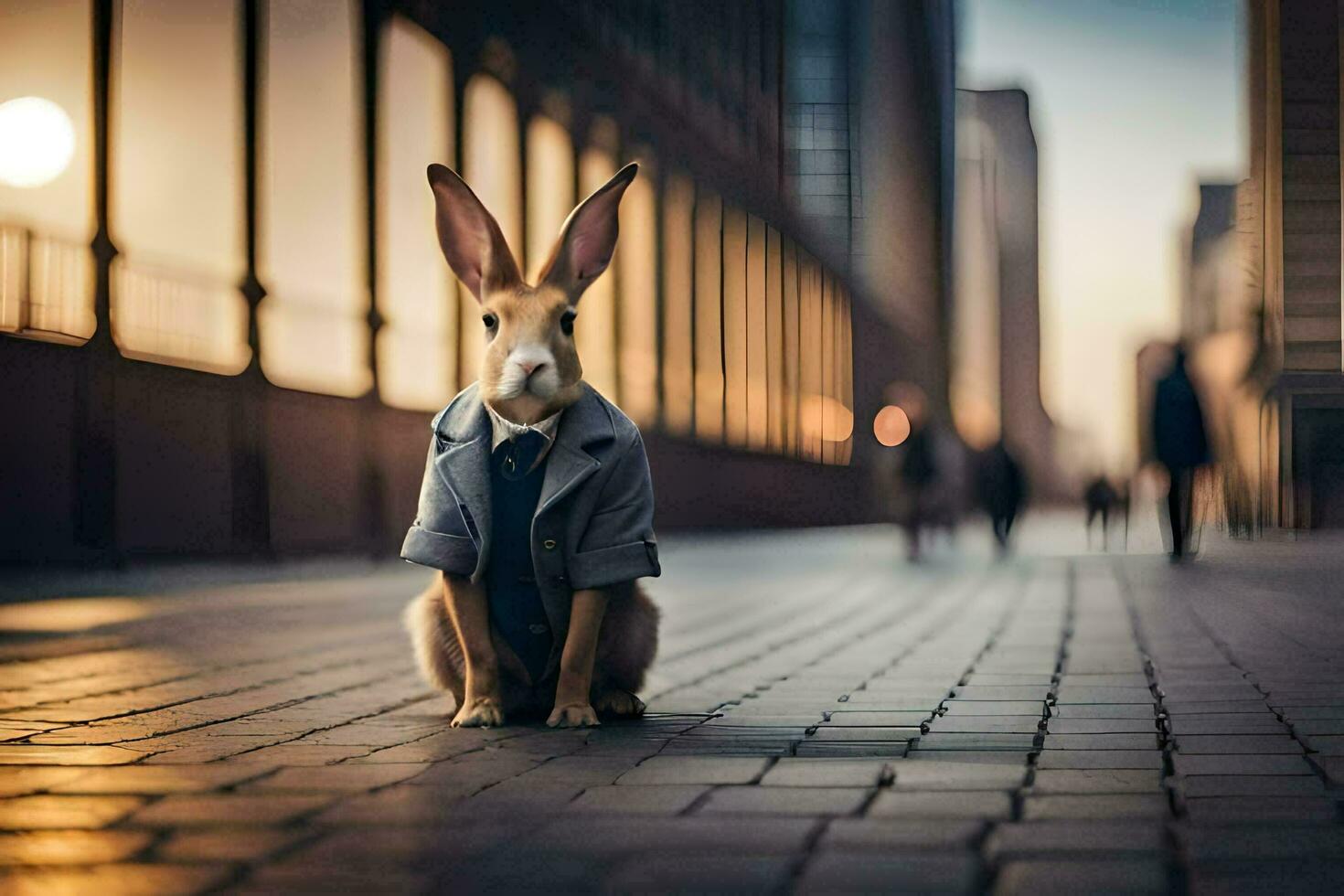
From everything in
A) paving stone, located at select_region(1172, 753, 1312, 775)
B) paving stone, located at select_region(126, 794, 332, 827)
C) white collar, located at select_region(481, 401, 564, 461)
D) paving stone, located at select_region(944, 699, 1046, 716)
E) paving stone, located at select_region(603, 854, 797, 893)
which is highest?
white collar, located at select_region(481, 401, 564, 461)

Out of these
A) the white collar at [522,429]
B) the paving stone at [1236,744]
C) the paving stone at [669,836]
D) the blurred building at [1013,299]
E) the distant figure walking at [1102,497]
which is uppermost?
the blurred building at [1013,299]

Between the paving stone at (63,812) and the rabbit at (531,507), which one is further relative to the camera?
the rabbit at (531,507)

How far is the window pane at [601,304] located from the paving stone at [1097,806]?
18196 millimetres

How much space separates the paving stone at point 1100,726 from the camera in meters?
4.21

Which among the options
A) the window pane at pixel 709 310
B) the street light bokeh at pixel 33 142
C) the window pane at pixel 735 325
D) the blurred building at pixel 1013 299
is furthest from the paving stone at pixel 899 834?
the blurred building at pixel 1013 299

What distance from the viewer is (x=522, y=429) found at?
421 cm

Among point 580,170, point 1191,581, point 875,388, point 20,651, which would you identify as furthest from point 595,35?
point 20,651

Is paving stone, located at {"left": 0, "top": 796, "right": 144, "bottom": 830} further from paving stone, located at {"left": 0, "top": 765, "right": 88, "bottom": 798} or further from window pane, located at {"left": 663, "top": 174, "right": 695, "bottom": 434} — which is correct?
window pane, located at {"left": 663, "top": 174, "right": 695, "bottom": 434}

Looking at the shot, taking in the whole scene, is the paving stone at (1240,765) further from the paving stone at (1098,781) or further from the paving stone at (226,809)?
the paving stone at (226,809)

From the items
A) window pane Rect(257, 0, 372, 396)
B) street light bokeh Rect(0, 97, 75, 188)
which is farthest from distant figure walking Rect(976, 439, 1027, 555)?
street light bokeh Rect(0, 97, 75, 188)

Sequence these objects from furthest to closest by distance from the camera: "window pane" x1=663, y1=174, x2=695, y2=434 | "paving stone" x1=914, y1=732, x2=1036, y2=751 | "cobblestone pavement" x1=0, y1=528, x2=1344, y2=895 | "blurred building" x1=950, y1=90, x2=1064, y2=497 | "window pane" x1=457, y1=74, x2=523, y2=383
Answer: "blurred building" x1=950, y1=90, x2=1064, y2=497 → "window pane" x1=663, y1=174, x2=695, y2=434 → "window pane" x1=457, y1=74, x2=523, y2=383 → "paving stone" x1=914, y1=732, x2=1036, y2=751 → "cobblestone pavement" x1=0, y1=528, x2=1344, y2=895

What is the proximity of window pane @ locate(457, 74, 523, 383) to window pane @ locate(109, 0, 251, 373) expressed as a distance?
3.77m

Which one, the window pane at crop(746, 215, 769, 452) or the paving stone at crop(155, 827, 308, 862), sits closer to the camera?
the paving stone at crop(155, 827, 308, 862)

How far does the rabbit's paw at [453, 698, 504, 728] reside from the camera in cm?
435
